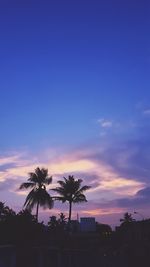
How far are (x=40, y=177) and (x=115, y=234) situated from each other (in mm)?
14496

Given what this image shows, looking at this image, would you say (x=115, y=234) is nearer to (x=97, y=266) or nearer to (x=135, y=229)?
(x=135, y=229)

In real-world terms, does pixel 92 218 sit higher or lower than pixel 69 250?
higher

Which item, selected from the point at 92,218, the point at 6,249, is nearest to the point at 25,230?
the point at 6,249

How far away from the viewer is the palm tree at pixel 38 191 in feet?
195

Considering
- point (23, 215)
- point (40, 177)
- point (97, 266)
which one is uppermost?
point (40, 177)

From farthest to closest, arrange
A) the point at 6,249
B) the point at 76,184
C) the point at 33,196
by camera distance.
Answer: the point at 76,184, the point at 33,196, the point at 6,249

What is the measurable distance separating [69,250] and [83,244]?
207 inches

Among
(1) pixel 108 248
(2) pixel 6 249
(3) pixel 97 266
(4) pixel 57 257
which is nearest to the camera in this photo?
(2) pixel 6 249

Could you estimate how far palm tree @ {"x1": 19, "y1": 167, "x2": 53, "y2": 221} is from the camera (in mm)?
59562

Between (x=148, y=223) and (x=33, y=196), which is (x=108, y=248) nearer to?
(x=148, y=223)

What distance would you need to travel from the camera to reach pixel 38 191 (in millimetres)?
60281

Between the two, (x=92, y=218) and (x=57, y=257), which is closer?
(x=57, y=257)

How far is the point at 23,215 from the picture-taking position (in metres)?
35.2

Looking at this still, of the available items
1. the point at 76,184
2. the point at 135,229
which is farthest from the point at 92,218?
the point at 135,229
